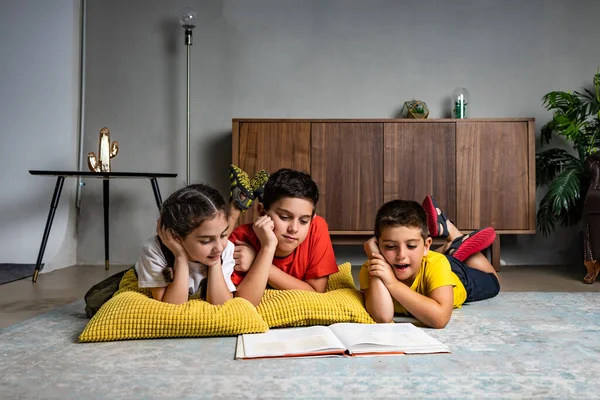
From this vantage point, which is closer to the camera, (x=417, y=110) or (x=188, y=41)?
(x=417, y=110)

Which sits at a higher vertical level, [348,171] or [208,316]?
[348,171]

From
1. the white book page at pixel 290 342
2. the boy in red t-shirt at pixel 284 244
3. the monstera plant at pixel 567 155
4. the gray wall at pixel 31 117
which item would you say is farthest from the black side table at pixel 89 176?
the monstera plant at pixel 567 155

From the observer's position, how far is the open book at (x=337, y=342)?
1441 mm

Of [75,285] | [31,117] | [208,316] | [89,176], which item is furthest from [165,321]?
[31,117]

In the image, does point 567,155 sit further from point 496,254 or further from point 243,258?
point 243,258

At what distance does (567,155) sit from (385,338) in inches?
113

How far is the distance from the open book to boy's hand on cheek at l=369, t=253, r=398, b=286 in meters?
0.15

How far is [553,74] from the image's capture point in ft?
13.6

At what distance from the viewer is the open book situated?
1.44 m

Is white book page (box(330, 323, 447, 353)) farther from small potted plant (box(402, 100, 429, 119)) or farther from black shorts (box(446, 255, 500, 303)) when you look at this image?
small potted plant (box(402, 100, 429, 119))

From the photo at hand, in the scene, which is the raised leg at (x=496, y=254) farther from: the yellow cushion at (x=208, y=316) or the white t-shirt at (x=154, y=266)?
the white t-shirt at (x=154, y=266)

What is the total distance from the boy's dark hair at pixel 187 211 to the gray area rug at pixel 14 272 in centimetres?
175

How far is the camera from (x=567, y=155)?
3867mm

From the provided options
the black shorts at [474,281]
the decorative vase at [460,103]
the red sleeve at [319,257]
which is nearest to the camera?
the red sleeve at [319,257]
